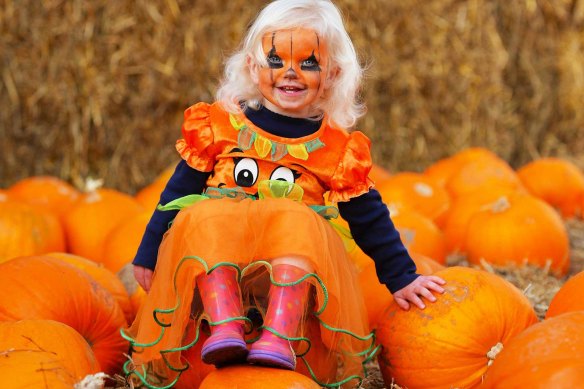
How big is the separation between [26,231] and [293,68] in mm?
1749

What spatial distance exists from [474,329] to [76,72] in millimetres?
3379

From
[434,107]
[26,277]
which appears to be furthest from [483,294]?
[434,107]

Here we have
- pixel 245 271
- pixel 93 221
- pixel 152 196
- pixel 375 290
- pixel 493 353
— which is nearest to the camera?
pixel 245 271

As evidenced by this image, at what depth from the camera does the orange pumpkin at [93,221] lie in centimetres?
392

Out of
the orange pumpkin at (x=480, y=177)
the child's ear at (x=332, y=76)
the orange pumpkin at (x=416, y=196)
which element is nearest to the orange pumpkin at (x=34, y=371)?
the child's ear at (x=332, y=76)

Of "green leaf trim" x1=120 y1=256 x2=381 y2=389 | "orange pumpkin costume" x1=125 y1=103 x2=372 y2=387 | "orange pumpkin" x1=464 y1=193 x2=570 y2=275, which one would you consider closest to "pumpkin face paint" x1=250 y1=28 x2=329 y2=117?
"orange pumpkin costume" x1=125 y1=103 x2=372 y2=387

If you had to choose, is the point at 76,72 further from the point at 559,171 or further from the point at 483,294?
the point at 483,294

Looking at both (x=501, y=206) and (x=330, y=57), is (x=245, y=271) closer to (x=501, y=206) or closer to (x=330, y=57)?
(x=330, y=57)

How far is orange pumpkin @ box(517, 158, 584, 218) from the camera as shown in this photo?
4746 millimetres

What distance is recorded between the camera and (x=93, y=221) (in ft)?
12.9

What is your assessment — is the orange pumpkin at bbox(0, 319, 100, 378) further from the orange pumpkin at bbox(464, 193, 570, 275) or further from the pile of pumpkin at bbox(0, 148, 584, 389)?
the orange pumpkin at bbox(464, 193, 570, 275)

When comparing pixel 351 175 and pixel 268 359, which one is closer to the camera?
pixel 268 359

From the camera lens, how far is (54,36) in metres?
4.90

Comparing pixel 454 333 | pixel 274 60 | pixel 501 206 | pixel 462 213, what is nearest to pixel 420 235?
pixel 501 206
